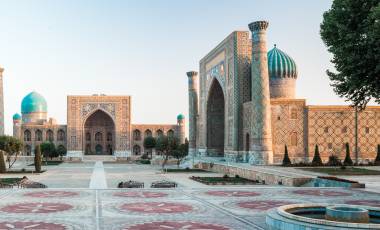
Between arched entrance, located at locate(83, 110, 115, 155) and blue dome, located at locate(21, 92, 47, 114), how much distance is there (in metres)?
8.76

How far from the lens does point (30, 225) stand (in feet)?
28.1

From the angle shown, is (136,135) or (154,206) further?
(136,135)

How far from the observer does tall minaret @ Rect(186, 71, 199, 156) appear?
45050 millimetres

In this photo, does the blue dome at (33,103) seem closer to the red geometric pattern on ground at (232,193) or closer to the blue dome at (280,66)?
the blue dome at (280,66)

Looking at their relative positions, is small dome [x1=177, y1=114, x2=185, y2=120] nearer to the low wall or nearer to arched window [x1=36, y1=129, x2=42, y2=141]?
arched window [x1=36, y1=129, x2=42, y2=141]

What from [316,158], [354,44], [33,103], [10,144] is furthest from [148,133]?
[354,44]

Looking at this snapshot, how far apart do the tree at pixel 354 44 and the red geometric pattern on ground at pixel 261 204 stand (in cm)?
392

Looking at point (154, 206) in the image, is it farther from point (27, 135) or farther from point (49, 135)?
point (27, 135)

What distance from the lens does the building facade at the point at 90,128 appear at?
52469mm

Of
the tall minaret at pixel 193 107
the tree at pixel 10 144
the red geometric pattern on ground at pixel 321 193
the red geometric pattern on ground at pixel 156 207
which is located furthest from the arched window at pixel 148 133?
the red geometric pattern on ground at pixel 156 207

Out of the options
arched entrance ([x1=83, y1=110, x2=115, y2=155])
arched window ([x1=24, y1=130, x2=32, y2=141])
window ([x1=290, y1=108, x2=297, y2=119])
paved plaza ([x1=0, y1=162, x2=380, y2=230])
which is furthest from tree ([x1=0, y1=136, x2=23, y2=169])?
arched window ([x1=24, y1=130, x2=32, y2=141])

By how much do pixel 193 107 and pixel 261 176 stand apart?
2553 centimetres

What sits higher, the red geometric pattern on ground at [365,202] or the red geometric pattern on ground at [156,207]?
the red geometric pattern on ground at [156,207]

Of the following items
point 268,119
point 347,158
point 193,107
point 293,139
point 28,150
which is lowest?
point 28,150
